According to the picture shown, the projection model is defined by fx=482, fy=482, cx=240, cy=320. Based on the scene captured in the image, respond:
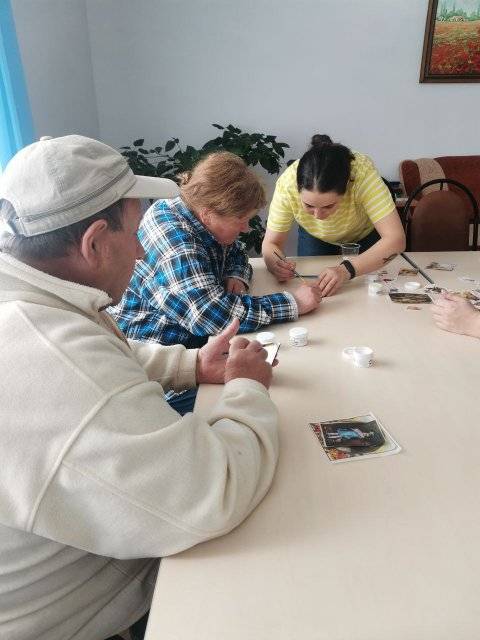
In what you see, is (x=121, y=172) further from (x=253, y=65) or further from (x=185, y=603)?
(x=253, y=65)

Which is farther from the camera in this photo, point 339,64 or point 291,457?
point 339,64

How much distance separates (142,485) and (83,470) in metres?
0.08

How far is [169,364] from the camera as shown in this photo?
1.24m

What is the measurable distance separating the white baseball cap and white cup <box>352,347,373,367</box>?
0.75 metres

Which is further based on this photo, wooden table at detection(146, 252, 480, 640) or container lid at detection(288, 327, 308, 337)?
container lid at detection(288, 327, 308, 337)

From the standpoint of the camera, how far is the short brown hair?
4.85ft

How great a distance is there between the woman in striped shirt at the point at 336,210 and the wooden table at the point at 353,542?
812mm

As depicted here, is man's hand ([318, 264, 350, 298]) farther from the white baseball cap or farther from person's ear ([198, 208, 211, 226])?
the white baseball cap

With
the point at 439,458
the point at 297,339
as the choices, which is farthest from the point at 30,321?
the point at 297,339

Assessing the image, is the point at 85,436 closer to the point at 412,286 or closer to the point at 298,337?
the point at 298,337

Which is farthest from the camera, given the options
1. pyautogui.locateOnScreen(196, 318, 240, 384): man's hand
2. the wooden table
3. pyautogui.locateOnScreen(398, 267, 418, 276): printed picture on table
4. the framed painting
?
the framed painting

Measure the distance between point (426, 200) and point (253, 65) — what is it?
2.11 metres

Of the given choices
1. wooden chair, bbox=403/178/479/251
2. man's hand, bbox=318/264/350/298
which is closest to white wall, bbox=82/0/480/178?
wooden chair, bbox=403/178/479/251

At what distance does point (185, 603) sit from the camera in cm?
64
